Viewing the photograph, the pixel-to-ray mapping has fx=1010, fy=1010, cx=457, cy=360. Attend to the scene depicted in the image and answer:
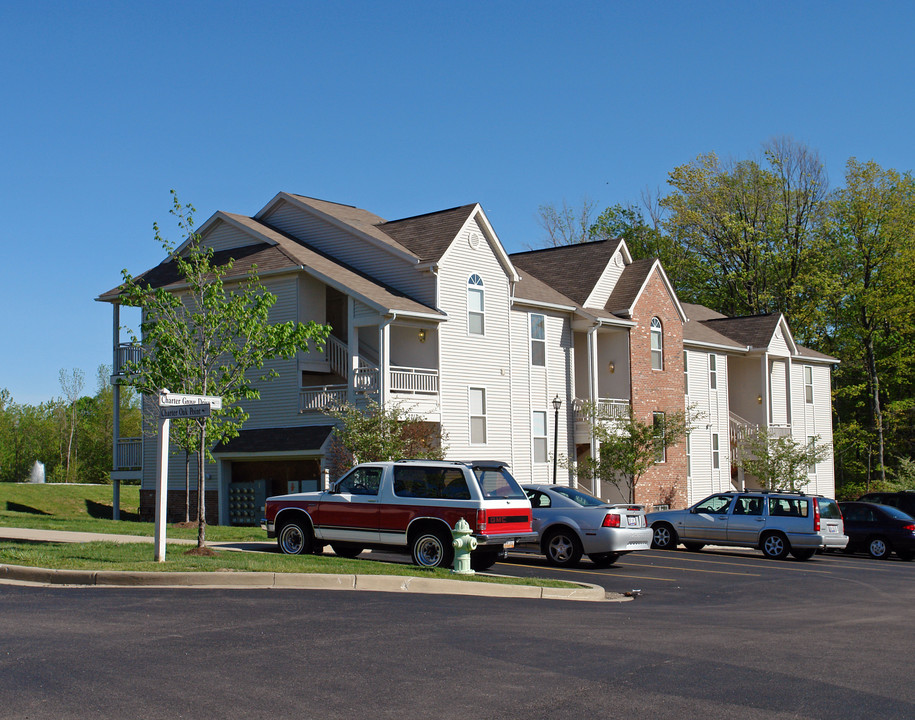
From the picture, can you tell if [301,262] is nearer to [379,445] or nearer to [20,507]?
[379,445]

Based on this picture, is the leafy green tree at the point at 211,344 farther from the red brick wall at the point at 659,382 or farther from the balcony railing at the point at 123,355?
the red brick wall at the point at 659,382

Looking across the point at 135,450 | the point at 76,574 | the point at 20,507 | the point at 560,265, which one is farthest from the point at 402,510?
the point at 20,507

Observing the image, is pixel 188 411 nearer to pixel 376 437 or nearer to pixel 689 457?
pixel 376 437

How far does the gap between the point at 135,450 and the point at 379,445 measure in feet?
39.8

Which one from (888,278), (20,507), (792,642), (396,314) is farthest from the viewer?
(888,278)

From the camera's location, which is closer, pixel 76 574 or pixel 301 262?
pixel 76 574

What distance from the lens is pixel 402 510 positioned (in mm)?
17109

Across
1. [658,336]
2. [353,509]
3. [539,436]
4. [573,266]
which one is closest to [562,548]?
[353,509]

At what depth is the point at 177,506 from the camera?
33.1 m

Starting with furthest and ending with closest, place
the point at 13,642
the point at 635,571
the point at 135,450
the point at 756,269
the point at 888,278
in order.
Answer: the point at 756,269, the point at 888,278, the point at 135,450, the point at 635,571, the point at 13,642

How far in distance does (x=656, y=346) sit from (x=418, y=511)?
23383 millimetres

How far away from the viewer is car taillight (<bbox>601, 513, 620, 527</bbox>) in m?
19.2

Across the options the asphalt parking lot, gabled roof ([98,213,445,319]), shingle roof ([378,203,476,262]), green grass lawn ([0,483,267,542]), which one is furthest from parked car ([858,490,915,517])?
green grass lawn ([0,483,267,542])

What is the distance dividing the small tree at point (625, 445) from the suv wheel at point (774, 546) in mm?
10193
